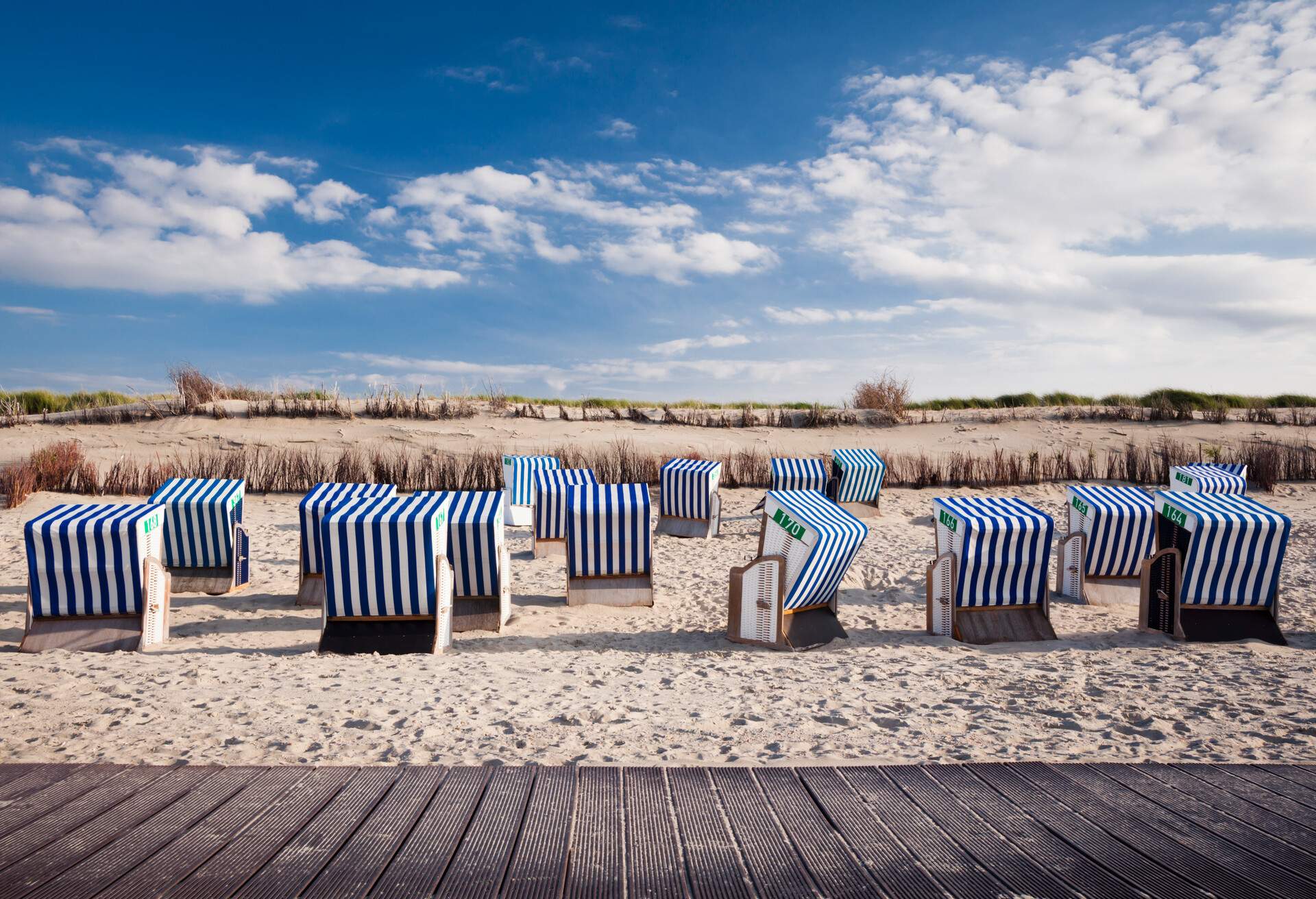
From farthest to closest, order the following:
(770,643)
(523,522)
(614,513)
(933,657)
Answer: (523,522) < (614,513) < (770,643) < (933,657)

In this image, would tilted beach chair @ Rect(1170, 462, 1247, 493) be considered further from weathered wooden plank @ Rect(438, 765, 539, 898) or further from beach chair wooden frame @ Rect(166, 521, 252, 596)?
beach chair wooden frame @ Rect(166, 521, 252, 596)

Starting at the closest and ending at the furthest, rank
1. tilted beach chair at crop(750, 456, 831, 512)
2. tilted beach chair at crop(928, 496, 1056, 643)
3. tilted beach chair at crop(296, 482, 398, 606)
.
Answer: tilted beach chair at crop(928, 496, 1056, 643) < tilted beach chair at crop(296, 482, 398, 606) < tilted beach chair at crop(750, 456, 831, 512)

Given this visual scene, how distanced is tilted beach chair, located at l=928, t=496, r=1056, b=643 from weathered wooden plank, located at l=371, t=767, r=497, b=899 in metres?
4.86

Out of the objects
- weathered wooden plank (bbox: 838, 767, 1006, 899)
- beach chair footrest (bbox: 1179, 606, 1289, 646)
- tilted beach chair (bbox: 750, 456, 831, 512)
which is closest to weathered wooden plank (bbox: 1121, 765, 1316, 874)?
weathered wooden plank (bbox: 838, 767, 1006, 899)

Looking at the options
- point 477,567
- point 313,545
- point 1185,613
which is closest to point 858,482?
point 1185,613

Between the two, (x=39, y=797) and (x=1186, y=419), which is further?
(x=1186, y=419)

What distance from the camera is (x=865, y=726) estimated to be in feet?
14.2

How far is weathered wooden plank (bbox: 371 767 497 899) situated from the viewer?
2.54 meters

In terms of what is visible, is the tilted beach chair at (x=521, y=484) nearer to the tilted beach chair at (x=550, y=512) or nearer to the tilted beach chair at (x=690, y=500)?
the tilted beach chair at (x=690, y=500)

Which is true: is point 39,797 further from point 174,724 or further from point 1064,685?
point 1064,685

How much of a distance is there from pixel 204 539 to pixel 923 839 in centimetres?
829

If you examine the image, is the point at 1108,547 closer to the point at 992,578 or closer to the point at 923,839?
the point at 992,578

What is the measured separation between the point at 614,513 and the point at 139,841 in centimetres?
577

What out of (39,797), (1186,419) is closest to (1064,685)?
(39,797)
